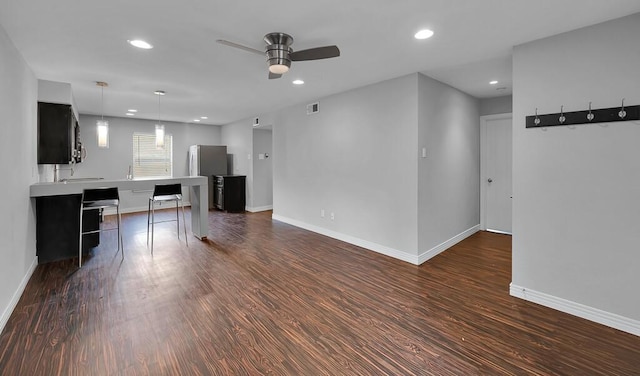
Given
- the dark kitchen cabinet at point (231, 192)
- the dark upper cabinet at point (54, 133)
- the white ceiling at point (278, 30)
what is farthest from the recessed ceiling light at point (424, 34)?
the dark kitchen cabinet at point (231, 192)

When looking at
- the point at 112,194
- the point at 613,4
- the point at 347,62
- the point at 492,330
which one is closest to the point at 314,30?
the point at 347,62

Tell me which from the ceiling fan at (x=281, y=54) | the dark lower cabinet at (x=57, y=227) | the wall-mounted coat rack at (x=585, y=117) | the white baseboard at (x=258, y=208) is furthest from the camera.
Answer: the white baseboard at (x=258, y=208)

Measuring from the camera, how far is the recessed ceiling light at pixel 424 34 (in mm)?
2507

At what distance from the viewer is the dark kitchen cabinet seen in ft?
24.7

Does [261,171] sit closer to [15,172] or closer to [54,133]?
[54,133]

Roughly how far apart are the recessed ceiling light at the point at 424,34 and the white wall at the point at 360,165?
1.04m

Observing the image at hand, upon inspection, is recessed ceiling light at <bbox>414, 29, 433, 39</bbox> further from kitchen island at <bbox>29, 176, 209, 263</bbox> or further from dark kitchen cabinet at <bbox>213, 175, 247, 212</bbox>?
dark kitchen cabinet at <bbox>213, 175, 247, 212</bbox>

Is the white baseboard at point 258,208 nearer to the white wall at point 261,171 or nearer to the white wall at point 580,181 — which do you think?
the white wall at point 261,171

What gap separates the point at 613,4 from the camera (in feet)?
6.91

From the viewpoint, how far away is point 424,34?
8.41 feet

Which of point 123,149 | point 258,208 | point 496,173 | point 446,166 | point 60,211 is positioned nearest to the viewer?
point 60,211

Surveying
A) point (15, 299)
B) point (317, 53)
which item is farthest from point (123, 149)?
point (317, 53)

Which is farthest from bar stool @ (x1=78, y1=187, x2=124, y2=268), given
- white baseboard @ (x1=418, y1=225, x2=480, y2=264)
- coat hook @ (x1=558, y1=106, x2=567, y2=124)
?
coat hook @ (x1=558, y1=106, x2=567, y2=124)

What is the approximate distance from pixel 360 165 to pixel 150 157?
20.8ft
